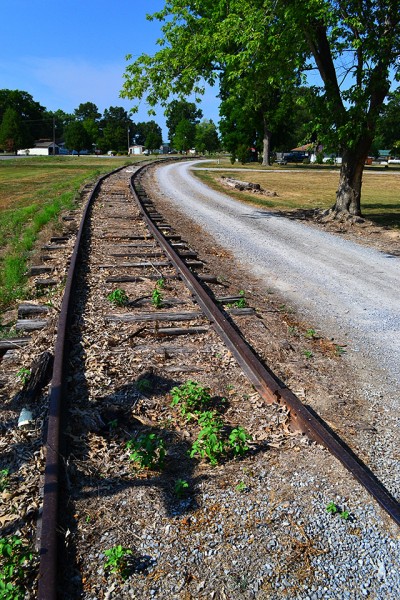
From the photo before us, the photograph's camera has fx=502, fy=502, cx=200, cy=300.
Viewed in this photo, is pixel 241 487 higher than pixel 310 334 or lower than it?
lower

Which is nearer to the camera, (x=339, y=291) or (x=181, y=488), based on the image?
(x=181, y=488)

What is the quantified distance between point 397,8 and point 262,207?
7.77 meters

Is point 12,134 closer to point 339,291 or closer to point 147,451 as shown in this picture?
point 339,291

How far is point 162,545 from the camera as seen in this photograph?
2.63 meters

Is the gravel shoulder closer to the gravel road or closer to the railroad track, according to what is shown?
the gravel road

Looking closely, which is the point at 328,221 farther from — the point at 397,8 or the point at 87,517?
the point at 87,517

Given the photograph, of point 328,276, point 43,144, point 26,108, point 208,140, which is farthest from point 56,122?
point 328,276

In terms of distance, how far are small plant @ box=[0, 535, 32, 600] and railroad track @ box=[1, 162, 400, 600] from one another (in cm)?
11

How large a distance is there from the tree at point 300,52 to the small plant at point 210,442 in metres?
9.93

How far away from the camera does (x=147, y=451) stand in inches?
128

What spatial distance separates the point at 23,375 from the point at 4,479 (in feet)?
4.49

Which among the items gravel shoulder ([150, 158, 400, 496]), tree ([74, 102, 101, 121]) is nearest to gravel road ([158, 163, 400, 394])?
gravel shoulder ([150, 158, 400, 496])

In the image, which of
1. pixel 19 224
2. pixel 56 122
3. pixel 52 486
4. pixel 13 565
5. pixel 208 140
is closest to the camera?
pixel 13 565

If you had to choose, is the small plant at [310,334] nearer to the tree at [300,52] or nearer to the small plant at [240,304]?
the small plant at [240,304]
